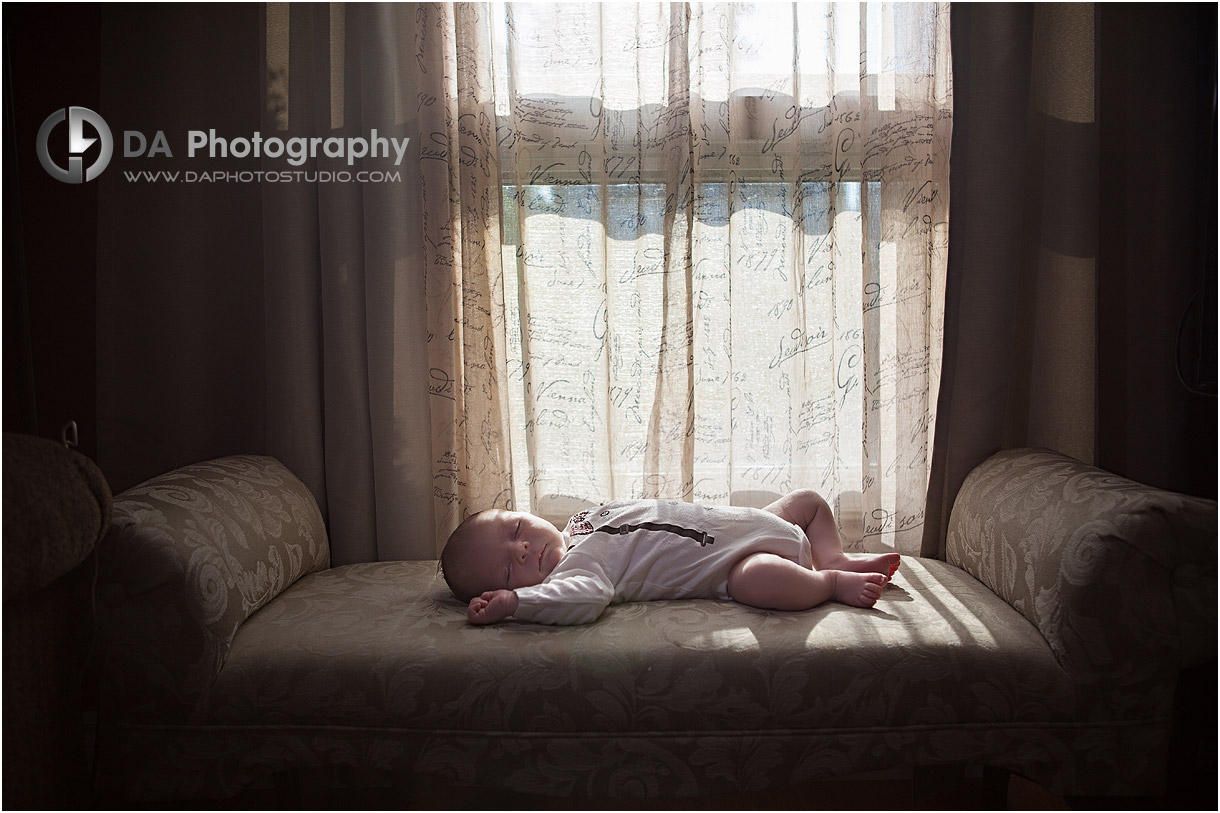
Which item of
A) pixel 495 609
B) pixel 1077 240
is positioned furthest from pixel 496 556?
pixel 1077 240

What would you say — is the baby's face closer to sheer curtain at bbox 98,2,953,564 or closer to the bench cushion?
the bench cushion

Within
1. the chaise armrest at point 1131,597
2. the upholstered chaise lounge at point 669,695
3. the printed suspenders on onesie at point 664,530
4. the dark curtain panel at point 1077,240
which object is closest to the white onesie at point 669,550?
the printed suspenders on onesie at point 664,530

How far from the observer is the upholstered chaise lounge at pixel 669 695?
1.23 metres

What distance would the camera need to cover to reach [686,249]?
1844mm

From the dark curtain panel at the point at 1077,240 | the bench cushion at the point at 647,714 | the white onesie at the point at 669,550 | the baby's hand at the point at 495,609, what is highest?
the dark curtain panel at the point at 1077,240

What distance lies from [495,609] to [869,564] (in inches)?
30.9

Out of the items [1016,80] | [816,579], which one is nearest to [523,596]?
[816,579]

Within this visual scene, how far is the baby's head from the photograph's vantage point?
4.91 feet

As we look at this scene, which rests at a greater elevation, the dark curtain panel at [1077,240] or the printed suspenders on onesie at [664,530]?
the dark curtain panel at [1077,240]

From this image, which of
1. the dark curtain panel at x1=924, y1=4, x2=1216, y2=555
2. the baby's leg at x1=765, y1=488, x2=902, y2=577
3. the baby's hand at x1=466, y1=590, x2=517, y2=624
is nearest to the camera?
the baby's hand at x1=466, y1=590, x2=517, y2=624

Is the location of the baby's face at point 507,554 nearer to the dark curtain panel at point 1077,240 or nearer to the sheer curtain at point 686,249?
the sheer curtain at point 686,249

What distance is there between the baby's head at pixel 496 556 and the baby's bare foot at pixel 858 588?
1.83 feet

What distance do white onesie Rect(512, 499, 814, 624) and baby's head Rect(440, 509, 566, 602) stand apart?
0.05 metres

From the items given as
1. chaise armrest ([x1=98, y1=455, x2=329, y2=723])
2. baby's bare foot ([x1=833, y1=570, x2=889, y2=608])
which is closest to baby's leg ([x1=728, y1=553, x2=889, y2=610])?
baby's bare foot ([x1=833, y1=570, x2=889, y2=608])
